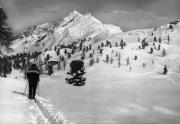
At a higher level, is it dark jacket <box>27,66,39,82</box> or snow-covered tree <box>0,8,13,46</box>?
snow-covered tree <box>0,8,13,46</box>

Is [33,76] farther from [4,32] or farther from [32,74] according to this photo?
[4,32]

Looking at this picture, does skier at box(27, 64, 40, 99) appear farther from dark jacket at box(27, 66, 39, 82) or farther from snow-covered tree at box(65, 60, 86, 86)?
snow-covered tree at box(65, 60, 86, 86)

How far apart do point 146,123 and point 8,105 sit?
6.93m

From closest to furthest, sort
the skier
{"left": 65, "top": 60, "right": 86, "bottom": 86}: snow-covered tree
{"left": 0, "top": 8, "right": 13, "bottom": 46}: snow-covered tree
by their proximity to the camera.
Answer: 1. the skier
2. {"left": 0, "top": 8, "right": 13, "bottom": 46}: snow-covered tree
3. {"left": 65, "top": 60, "right": 86, "bottom": 86}: snow-covered tree

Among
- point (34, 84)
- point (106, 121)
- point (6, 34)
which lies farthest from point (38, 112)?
point (6, 34)

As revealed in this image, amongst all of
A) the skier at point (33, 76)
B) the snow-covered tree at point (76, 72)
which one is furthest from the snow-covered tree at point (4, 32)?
the snow-covered tree at point (76, 72)

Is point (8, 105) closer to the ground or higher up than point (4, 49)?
closer to the ground

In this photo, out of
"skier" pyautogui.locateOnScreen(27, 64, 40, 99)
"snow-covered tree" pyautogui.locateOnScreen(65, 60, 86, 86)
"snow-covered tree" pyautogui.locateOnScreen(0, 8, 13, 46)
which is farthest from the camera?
"snow-covered tree" pyautogui.locateOnScreen(65, 60, 86, 86)

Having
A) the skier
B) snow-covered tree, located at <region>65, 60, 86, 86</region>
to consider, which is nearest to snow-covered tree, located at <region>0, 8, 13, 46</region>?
the skier

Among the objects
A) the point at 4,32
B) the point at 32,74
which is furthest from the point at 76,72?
the point at 32,74

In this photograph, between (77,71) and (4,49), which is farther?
(77,71)

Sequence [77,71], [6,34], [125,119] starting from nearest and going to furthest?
1. [125,119]
2. [6,34]
3. [77,71]

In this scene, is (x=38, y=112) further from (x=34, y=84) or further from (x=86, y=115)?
(x=34, y=84)

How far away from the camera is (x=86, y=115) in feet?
39.3
